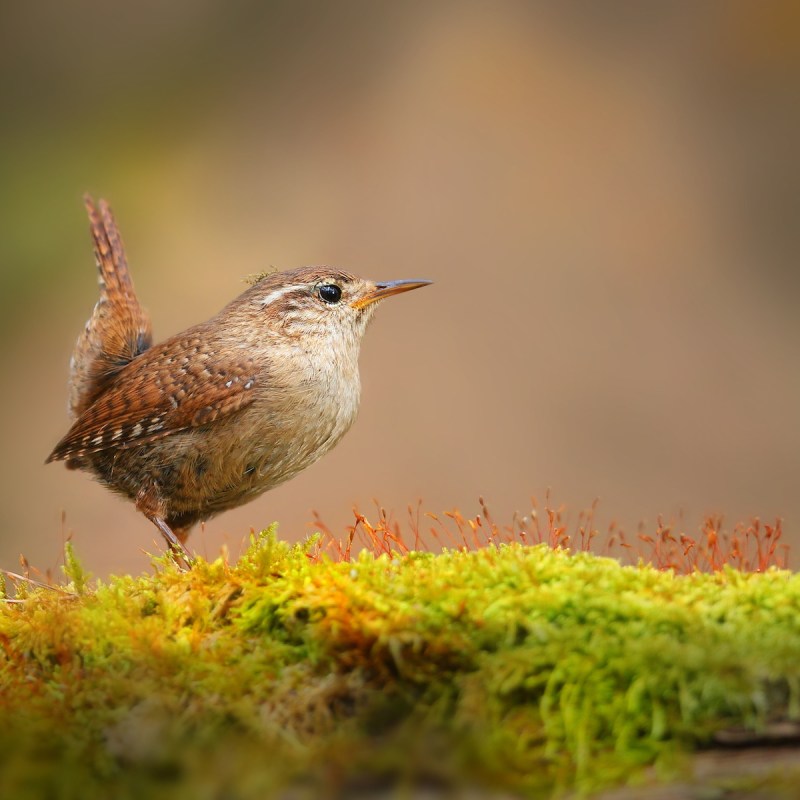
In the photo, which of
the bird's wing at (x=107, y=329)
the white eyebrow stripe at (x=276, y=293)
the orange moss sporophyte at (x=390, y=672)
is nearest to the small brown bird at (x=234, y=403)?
the white eyebrow stripe at (x=276, y=293)

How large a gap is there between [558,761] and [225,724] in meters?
0.75

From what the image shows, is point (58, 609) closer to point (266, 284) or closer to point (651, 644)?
point (651, 644)

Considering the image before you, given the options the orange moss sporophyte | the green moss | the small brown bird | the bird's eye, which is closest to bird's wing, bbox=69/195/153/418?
the small brown bird

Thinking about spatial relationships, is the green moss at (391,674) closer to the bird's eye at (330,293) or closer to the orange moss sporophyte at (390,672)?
the orange moss sporophyte at (390,672)

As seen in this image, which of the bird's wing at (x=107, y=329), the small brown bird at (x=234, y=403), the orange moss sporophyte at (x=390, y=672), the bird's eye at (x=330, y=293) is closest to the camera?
the orange moss sporophyte at (x=390, y=672)

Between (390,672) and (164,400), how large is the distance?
2272 mm

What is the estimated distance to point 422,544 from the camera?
3.32 metres

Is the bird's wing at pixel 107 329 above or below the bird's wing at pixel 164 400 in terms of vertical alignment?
above

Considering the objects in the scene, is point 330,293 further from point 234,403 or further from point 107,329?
point 107,329

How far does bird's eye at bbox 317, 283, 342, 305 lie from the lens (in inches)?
172

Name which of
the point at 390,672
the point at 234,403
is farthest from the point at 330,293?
the point at 390,672

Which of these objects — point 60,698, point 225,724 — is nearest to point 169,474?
point 60,698

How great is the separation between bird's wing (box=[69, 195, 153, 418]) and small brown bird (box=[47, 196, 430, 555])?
0.99 ft

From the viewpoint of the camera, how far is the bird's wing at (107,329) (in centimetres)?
490
